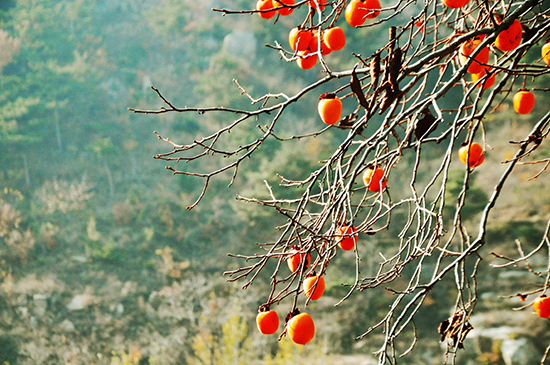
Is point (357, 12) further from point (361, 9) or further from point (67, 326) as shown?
point (67, 326)

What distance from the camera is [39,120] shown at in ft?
28.8

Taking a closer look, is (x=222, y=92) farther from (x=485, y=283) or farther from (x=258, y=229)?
(x=485, y=283)

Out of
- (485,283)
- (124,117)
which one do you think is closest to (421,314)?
(485,283)

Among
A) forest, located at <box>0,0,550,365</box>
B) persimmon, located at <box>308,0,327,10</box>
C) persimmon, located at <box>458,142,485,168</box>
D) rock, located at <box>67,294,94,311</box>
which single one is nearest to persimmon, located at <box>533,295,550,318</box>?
→ persimmon, located at <box>458,142,485,168</box>

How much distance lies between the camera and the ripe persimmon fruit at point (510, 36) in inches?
45.9

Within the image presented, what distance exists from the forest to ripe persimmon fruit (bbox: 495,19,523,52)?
1.51 m

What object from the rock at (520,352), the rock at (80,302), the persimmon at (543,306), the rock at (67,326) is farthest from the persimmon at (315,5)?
the rock at (80,302)

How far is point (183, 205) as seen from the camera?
7918 millimetres

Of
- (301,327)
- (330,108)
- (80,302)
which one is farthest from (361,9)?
(80,302)

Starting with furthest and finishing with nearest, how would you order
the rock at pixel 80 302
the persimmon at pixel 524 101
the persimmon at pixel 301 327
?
the rock at pixel 80 302 → the persimmon at pixel 524 101 → the persimmon at pixel 301 327

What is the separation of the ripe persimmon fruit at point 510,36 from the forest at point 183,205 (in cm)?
151

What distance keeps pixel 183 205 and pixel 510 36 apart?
Result: 23.6 ft

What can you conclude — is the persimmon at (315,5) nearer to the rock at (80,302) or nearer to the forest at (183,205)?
the forest at (183,205)

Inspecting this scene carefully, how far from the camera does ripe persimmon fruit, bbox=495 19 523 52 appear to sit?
1.16 m
